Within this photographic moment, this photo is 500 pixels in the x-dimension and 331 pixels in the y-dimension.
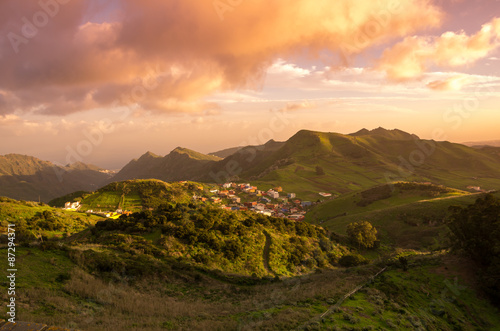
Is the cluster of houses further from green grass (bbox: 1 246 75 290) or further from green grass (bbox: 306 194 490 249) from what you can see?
green grass (bbox: 1 246 75 290)

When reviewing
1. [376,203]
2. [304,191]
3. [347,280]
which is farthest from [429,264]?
[304,191]

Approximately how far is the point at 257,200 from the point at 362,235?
313ft

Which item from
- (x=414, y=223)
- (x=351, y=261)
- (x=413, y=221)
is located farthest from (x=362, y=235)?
(x=413, y=221)

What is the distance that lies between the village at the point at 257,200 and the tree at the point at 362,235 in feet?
182

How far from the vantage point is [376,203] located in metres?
101

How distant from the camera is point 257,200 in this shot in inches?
5719

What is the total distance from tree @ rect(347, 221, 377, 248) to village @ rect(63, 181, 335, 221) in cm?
5537

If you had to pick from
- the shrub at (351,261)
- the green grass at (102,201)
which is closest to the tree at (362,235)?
the shrub at (351,261)

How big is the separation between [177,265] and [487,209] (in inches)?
1453

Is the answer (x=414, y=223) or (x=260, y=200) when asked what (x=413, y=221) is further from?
(x=260, y=200)

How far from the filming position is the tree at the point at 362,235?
50.7 m

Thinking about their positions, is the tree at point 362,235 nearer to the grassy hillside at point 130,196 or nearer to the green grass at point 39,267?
the green grass at point 39,267

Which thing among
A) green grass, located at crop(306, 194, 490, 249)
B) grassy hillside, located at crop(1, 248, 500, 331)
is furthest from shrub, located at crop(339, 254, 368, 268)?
green grass, located at crop(306, 194, 490, 249)

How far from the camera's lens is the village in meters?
124
